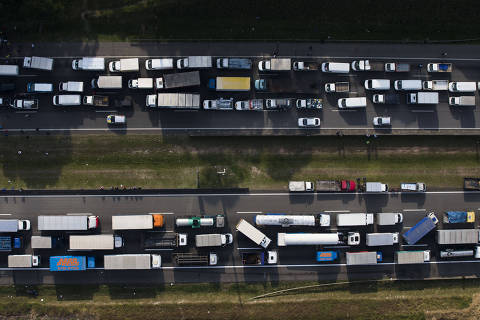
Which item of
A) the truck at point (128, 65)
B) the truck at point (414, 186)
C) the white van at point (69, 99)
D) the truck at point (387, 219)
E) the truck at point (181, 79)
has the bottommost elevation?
the truck at point (387, 219)

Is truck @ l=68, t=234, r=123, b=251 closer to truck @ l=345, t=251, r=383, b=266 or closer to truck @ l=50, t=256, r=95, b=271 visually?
truck @ l=50, t=256, r=95, b=271

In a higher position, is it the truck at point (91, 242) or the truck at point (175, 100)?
the truck at point (175, 100)

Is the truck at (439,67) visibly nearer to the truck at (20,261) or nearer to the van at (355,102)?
the van at (355,102)

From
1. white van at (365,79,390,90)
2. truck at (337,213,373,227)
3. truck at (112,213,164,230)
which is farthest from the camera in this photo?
white van at (365,79,390,90)

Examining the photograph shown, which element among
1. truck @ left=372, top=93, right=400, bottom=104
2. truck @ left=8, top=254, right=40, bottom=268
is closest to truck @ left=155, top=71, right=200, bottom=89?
truck @ left=372, top=93, right=400, bottom=104

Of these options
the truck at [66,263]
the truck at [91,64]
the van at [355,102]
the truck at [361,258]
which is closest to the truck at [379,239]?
the truck at [361,258]
